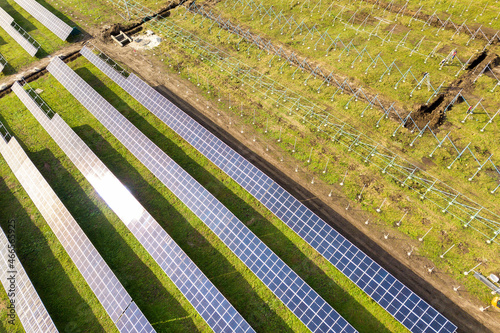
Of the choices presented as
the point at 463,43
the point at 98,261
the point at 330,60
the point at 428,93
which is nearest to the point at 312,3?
the point at 330,60


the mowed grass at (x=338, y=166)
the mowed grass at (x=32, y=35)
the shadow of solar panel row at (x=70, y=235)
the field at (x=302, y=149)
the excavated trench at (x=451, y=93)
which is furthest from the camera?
the mowed grass at (x=32, y=35)

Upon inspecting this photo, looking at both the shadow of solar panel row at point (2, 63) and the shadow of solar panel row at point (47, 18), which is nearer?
the shadow of solar panel row at point (2, 63)

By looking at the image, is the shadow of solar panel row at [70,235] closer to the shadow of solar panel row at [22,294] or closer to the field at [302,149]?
the field at [302,149]

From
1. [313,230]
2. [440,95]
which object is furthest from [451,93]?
[313,230]

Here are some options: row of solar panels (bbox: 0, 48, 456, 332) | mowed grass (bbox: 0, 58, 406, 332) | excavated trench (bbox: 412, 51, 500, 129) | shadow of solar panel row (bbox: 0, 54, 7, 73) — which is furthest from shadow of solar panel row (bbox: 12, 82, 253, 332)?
excavated trench (bbox: 412, 51, 500, 129)

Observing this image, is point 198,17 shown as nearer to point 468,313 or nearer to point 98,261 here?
point 98,261

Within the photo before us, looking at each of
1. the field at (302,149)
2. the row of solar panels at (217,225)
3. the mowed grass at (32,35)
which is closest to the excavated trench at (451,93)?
the field at (302,149)
